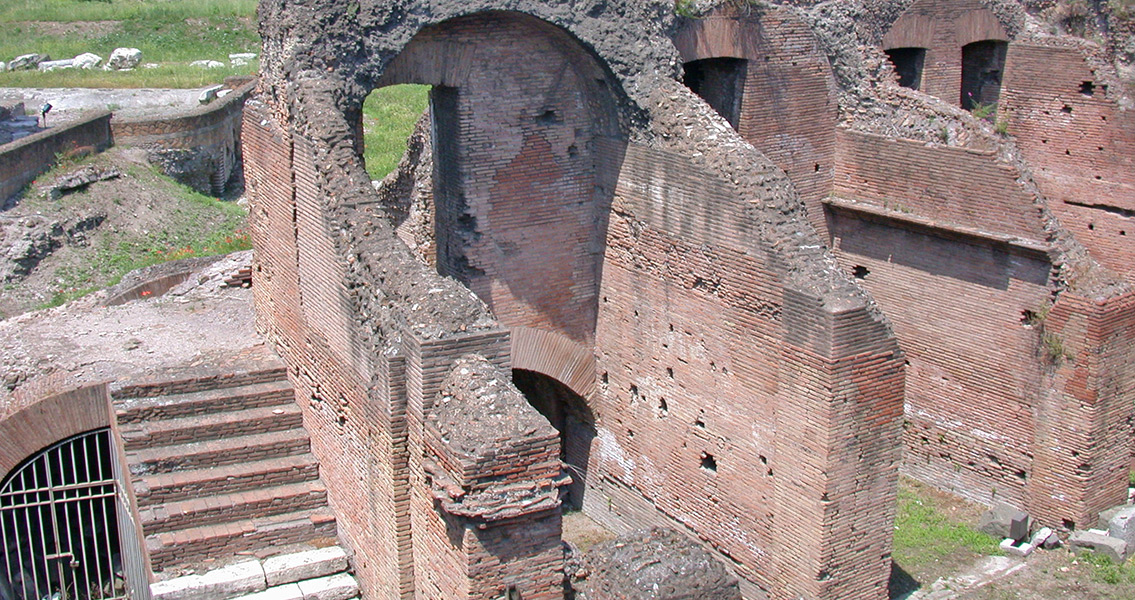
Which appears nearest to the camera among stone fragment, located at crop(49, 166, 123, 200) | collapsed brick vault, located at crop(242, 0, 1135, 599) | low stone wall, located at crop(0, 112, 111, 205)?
collapsed brick vault, located at crop(242, 0, 1135, 599)

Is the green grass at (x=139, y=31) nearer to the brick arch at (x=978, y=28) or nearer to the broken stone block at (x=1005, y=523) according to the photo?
the brick arch at (x=978, y=28)

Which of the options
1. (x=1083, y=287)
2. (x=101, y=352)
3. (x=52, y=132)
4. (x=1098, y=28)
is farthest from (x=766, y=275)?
(x=52, y=132)

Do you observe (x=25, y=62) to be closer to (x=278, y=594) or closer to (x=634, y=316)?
(x=634, y=316)

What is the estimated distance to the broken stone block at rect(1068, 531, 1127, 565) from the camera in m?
10.1

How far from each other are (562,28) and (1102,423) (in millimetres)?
5672

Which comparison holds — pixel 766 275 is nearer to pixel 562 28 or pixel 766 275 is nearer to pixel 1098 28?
pixel 562 28

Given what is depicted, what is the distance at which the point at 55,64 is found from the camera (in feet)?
92.3

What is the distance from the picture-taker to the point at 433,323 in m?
7.64

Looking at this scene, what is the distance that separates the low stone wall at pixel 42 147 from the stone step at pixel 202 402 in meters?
9.49

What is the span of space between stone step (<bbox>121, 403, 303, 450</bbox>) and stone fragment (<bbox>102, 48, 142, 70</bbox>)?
21.3 m

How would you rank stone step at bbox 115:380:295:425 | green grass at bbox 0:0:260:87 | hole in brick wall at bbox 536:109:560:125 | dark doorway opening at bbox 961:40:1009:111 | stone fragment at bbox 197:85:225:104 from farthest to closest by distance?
green grass at bbox 0:0:260:87
stone fragment at bbox 197:85:225:104
dark doorway opening at bbox 961:40:1009:111
hole in brick wall at bbox 536:109:560:125
stone step at bbox 115:380:295:425

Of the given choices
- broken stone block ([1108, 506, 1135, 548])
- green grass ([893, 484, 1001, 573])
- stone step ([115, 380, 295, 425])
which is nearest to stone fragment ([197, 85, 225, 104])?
stone step ([115, 380, 295, 425])

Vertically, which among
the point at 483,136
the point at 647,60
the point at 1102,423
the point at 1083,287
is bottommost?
the point at 1102,423

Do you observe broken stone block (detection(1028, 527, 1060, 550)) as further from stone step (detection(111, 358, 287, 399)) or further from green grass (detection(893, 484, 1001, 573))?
stone step (detection(111, 358, 287, 399))
